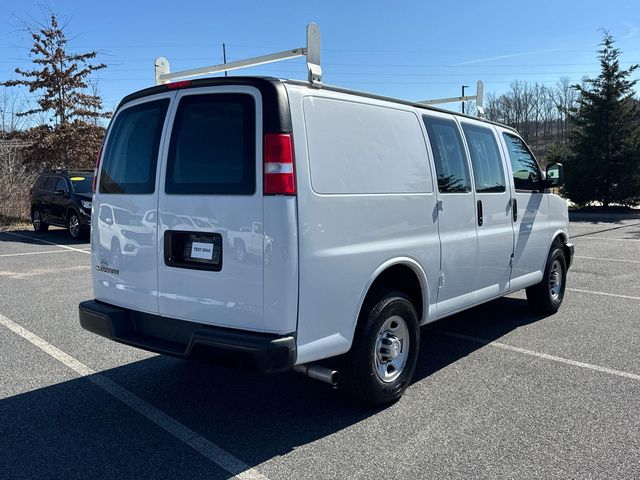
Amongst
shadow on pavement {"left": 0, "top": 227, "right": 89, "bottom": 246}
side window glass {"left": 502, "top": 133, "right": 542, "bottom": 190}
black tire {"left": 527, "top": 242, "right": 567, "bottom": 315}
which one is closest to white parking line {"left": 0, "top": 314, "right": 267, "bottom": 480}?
side window glass {"left": 502, "top": 133, "right": 542, "bottom": 190}

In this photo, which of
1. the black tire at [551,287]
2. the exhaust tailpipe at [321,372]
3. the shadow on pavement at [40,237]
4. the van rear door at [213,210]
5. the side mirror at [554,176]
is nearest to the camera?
the van rear door at [213,210]

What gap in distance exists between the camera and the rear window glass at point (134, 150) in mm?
3715

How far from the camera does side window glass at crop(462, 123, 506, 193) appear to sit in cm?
505

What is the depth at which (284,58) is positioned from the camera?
150 inches

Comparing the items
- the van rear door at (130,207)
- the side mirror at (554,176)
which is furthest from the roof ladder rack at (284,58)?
the side mirror at (554,176)

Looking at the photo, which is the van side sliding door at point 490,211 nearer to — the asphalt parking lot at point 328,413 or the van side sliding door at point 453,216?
the van side sliding door at point 453,216

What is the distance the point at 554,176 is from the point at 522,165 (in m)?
0.54

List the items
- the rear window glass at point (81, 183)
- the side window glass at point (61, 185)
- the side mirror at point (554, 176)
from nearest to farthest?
the side mirror at point (554, 176)
the rear window glass at point (81, 183)
the side window glass at point (61, 185)

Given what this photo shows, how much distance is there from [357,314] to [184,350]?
3.69 feet

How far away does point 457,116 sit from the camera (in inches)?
198

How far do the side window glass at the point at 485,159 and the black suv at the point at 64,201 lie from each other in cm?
1103

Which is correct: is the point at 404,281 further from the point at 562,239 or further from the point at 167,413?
the point at 562,239

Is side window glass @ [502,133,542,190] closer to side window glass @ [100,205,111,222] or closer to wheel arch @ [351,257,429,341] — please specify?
wheel arch @ [351,257,429,341]

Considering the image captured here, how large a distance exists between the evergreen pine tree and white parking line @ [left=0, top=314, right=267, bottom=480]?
22.3 metres
